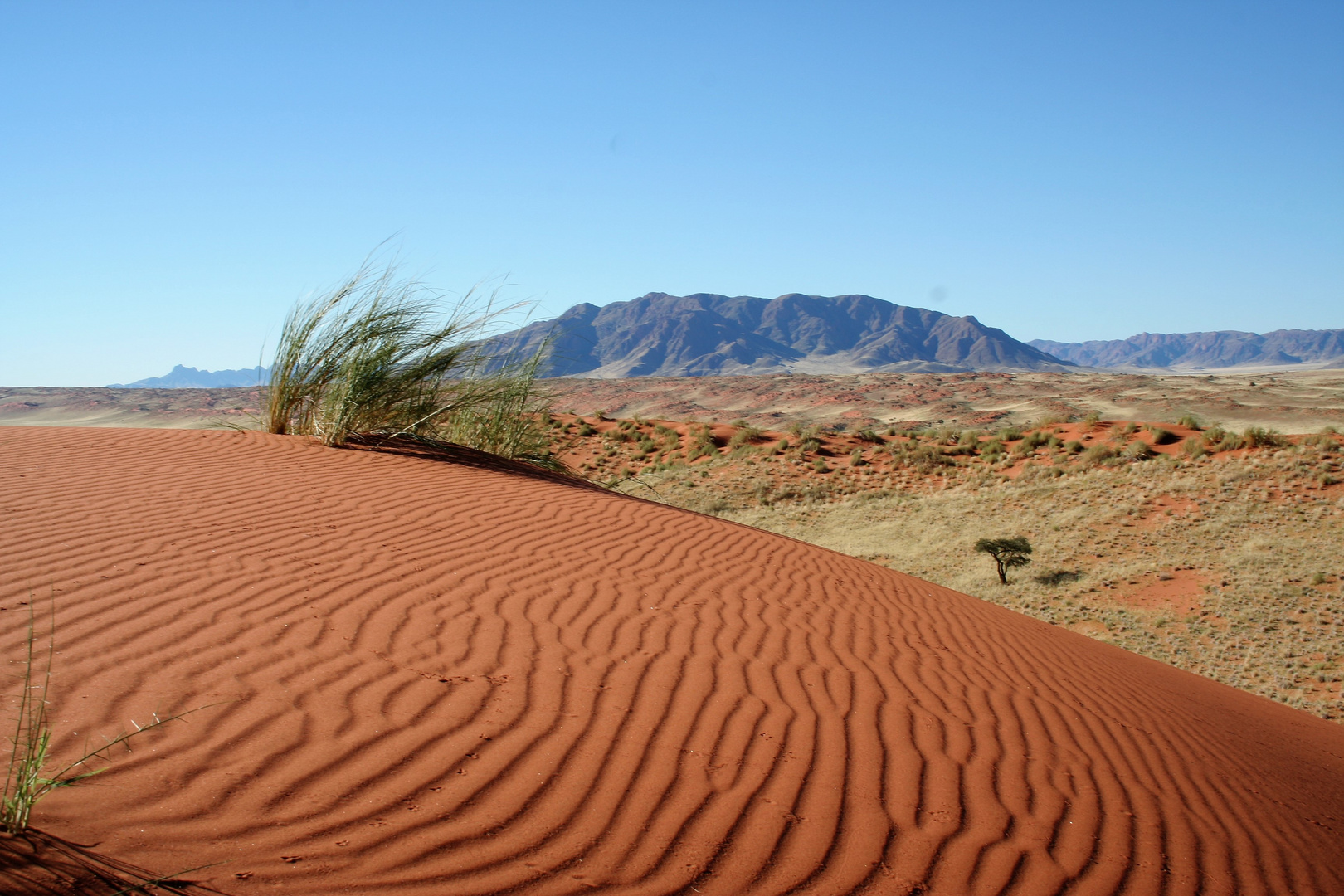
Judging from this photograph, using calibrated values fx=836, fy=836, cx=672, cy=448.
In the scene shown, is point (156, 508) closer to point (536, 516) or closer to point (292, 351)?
point (536, 516)

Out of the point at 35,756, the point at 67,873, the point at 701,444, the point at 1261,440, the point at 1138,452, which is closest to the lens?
the point at 67,873

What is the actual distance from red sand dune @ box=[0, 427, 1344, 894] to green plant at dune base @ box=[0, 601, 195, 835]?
3.1 inches

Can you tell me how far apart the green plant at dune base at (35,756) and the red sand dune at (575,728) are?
0.26 ft

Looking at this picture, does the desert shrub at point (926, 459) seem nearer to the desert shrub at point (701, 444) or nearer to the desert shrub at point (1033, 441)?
the desert shrub at point (1033, 441)

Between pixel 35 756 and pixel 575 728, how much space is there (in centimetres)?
185

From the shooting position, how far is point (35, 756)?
2.62 m

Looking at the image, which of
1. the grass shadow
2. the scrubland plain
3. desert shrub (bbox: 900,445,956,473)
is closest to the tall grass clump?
the scrubland plain

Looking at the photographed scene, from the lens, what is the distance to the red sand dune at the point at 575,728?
2.71 metres

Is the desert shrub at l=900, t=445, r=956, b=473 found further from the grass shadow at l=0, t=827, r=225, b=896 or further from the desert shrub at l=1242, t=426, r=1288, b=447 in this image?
the grass shadow at l=0, t=827, r=225, b=896

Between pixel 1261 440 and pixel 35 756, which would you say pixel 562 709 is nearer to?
pixel 35 756

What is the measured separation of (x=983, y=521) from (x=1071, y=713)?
14.4 m

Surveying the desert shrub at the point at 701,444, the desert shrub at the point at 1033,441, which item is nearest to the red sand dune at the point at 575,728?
the desert shrub at the point at 1033,441

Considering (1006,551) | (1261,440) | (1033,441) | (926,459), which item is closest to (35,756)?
(1006,551)

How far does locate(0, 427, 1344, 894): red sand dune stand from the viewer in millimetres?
2713
